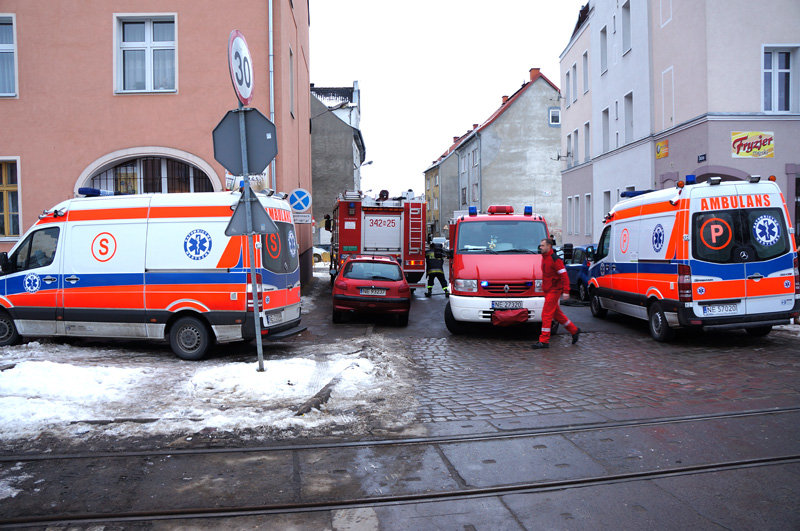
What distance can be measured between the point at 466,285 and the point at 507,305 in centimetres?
82

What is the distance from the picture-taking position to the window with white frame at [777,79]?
56.9ft

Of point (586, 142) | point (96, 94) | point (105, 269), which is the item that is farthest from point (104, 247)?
point (586, 142)

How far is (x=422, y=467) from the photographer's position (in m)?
4.76

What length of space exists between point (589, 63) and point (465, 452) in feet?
89.3

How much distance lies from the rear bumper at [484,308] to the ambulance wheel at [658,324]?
6.36ft

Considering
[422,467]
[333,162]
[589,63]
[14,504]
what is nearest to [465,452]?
[422,467]

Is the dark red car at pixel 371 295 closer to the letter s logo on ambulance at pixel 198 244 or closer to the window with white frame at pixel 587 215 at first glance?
the letter s logo on ambulance at pixel 198 244

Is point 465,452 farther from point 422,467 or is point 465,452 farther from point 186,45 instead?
point 186,45

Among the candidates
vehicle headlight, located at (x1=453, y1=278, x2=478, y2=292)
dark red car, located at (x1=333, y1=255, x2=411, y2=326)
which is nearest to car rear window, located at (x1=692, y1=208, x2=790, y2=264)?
vehicle headlight, located at (x1=453, y1=278, x2=478, y2=292)

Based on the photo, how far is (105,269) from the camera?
924 centimetres

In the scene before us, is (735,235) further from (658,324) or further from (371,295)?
(371,295)

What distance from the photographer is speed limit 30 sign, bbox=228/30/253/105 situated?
263 inches

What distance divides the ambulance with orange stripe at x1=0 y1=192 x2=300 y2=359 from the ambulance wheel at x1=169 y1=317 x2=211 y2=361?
0.01m

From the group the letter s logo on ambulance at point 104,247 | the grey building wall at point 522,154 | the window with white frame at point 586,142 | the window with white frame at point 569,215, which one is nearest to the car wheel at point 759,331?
the letter s logo on ambulance at point 104,247
